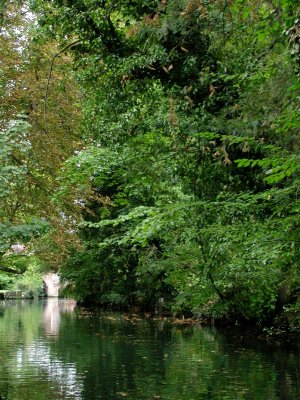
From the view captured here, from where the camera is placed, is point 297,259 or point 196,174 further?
point 196,174

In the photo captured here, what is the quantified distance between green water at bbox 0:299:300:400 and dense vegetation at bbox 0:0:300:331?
89.6 inches

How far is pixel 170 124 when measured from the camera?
12016mm

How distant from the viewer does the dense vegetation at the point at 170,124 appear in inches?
390

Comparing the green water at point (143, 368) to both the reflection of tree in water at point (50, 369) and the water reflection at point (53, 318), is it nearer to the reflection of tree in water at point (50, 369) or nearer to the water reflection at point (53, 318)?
the reflection of tree in water at point (50, 369)

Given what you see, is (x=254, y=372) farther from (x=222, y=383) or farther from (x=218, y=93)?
(x=218, y=93)

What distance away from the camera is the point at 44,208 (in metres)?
17.4

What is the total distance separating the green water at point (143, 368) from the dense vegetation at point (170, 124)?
2275mm

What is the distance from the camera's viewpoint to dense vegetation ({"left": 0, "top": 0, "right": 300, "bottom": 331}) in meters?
9.91

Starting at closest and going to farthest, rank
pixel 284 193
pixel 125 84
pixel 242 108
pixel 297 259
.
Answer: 1. pixel 284 193
2. pixel 297 259
3. pixel 242 108
4. pixel 125 84

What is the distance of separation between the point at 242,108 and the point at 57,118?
7.50 meters

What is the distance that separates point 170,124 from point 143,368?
5.94 m

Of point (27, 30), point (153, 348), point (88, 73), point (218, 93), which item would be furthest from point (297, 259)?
point (27, 30)

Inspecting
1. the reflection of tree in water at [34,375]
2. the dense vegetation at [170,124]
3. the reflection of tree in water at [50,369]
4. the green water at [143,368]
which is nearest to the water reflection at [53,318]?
the green water at [143,368]

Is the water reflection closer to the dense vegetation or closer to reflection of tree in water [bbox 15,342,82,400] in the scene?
the dense vegetation
